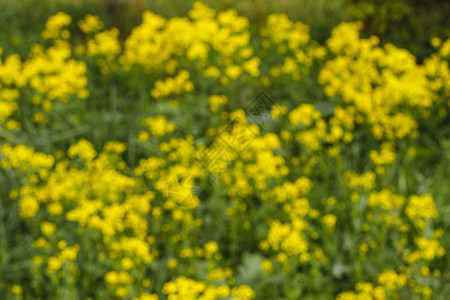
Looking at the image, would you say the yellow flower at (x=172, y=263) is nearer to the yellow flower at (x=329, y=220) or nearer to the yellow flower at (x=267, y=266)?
the yellow flower at (x=267, y=266)

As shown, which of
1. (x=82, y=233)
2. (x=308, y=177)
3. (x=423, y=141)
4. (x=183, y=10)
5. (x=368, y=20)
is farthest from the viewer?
(x=183, y=10)

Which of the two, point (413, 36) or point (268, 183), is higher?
point (413, 36)

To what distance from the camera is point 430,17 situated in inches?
172

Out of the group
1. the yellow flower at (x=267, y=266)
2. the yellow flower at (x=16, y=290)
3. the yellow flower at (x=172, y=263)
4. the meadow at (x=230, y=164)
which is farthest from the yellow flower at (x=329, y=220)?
the yellow flower at (x=16, y=290)

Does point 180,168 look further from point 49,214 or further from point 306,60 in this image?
point 306,60

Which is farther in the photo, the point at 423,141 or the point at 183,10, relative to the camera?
the point at 183,10

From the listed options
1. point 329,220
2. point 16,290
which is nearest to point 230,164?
point 329,220

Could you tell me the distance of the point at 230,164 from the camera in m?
3.10

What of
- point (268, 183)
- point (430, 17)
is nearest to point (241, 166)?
Result: point (268, 183)

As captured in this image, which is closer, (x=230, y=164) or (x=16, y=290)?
(x=16, y=290)

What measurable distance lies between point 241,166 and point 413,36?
7.45 ft

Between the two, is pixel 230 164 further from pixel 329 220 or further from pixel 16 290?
pixel 16 290

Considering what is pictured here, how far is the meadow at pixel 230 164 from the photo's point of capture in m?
2.56

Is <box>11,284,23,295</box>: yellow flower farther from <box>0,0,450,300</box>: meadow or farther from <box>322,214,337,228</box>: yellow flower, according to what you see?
<box>322,214,337,228</box>: yellow flower
